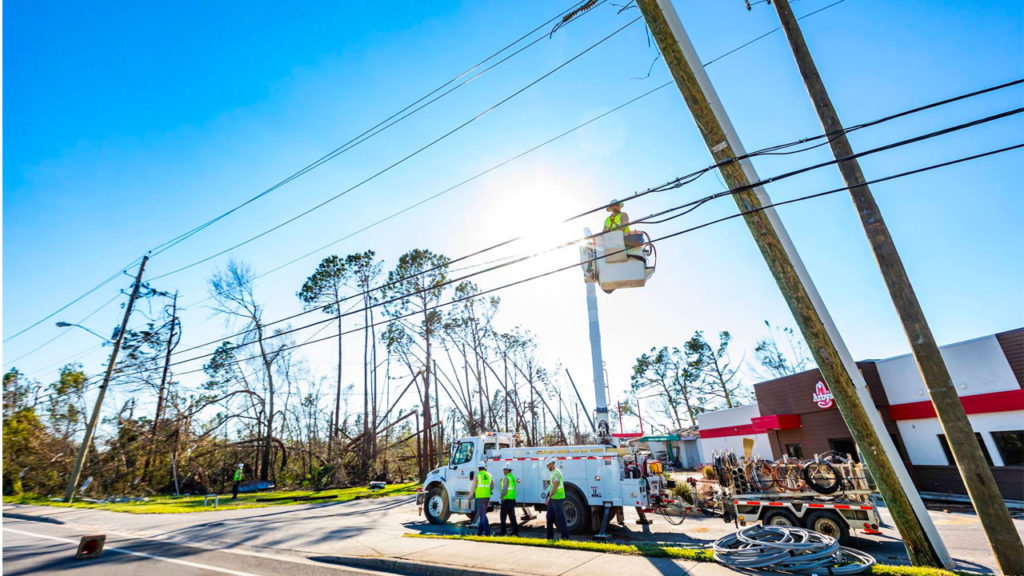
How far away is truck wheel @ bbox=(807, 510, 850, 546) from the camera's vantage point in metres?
9.23

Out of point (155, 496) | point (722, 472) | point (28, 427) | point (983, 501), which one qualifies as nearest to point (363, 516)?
point (722, 472)

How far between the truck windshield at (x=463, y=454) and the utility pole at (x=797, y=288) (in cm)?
997

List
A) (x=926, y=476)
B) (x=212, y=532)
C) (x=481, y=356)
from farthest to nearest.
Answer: (x=481, y=356), (x=926, y=476), (x=212, y=532)

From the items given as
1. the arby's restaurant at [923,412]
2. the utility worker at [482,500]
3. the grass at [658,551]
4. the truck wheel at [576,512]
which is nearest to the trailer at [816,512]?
the grass at [658,551]

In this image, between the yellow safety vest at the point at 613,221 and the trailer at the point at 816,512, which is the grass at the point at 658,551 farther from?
the yellow safety vest at the point at 613,221

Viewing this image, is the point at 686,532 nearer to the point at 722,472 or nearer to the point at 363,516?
the point at 722,472

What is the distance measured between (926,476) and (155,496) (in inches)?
1652

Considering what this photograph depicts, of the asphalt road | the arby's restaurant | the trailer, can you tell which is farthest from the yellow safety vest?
the arby's restaurant

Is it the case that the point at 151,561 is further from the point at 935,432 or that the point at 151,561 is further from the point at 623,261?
the point at 935,432

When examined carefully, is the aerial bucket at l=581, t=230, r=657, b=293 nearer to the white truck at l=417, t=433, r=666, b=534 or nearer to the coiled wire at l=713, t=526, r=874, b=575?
the coiled wire at l=713, t=526, r=874, b=575

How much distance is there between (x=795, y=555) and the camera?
268 inches

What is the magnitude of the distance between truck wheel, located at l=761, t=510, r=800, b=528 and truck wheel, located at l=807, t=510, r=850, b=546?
0.31 metres

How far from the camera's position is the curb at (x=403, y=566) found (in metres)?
7.40

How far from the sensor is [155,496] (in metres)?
29.8
